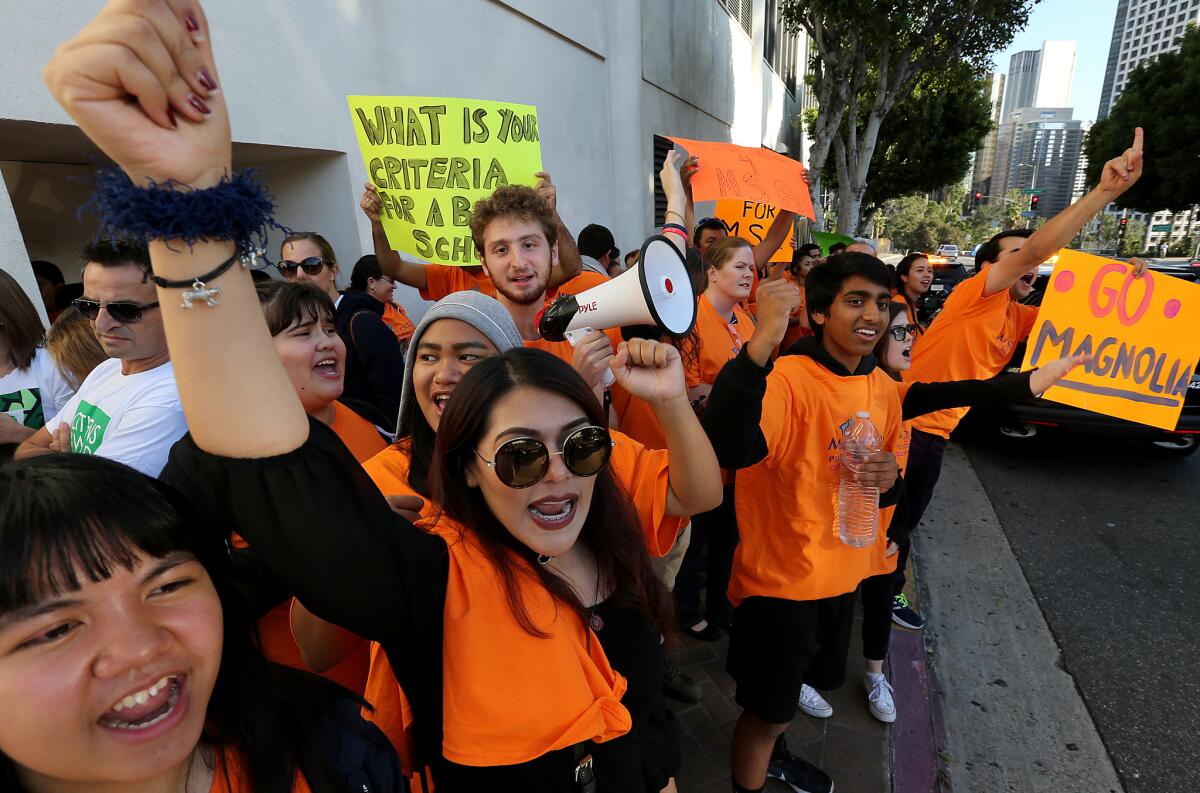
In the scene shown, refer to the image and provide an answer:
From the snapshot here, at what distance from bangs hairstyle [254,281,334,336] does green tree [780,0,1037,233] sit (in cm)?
1188

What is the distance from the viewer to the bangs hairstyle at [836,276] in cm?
220

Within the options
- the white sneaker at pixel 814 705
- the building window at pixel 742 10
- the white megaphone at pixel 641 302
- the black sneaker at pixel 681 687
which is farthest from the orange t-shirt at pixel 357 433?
the building window at pixel 742 10

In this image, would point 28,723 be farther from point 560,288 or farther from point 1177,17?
point 1177,17

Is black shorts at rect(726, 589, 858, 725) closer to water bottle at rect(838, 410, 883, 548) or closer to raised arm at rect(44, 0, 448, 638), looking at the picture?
water bottle at rect(838, 410, 883, 548)

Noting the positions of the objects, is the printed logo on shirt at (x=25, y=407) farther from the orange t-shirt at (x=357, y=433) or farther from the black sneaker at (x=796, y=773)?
the black sneaker at (x=796, y=773)

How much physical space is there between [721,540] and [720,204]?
9.86ft

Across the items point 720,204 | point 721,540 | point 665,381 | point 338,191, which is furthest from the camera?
point 720,204

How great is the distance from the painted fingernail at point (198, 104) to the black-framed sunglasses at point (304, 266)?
282 centimetres

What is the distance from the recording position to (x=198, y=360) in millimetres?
733

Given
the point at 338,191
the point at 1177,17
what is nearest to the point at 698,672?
the point at 338,191

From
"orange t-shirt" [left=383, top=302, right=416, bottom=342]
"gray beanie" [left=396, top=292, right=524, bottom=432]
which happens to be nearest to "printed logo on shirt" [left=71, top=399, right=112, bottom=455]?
"gray beanie" [left=396, top=292, right=524, bottom=432]

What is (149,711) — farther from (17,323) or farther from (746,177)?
(746,177)

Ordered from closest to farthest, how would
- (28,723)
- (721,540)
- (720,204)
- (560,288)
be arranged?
(28,723) < (560,288) < (721,540) < (720,204)

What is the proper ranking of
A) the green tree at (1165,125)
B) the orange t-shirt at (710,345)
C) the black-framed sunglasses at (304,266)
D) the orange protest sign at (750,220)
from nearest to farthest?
the orange t-shirt at (710,345) < the black-framed sunglasses at (304,266) < the orange protest sign at (750,220) < the green tree at (1165,125)
